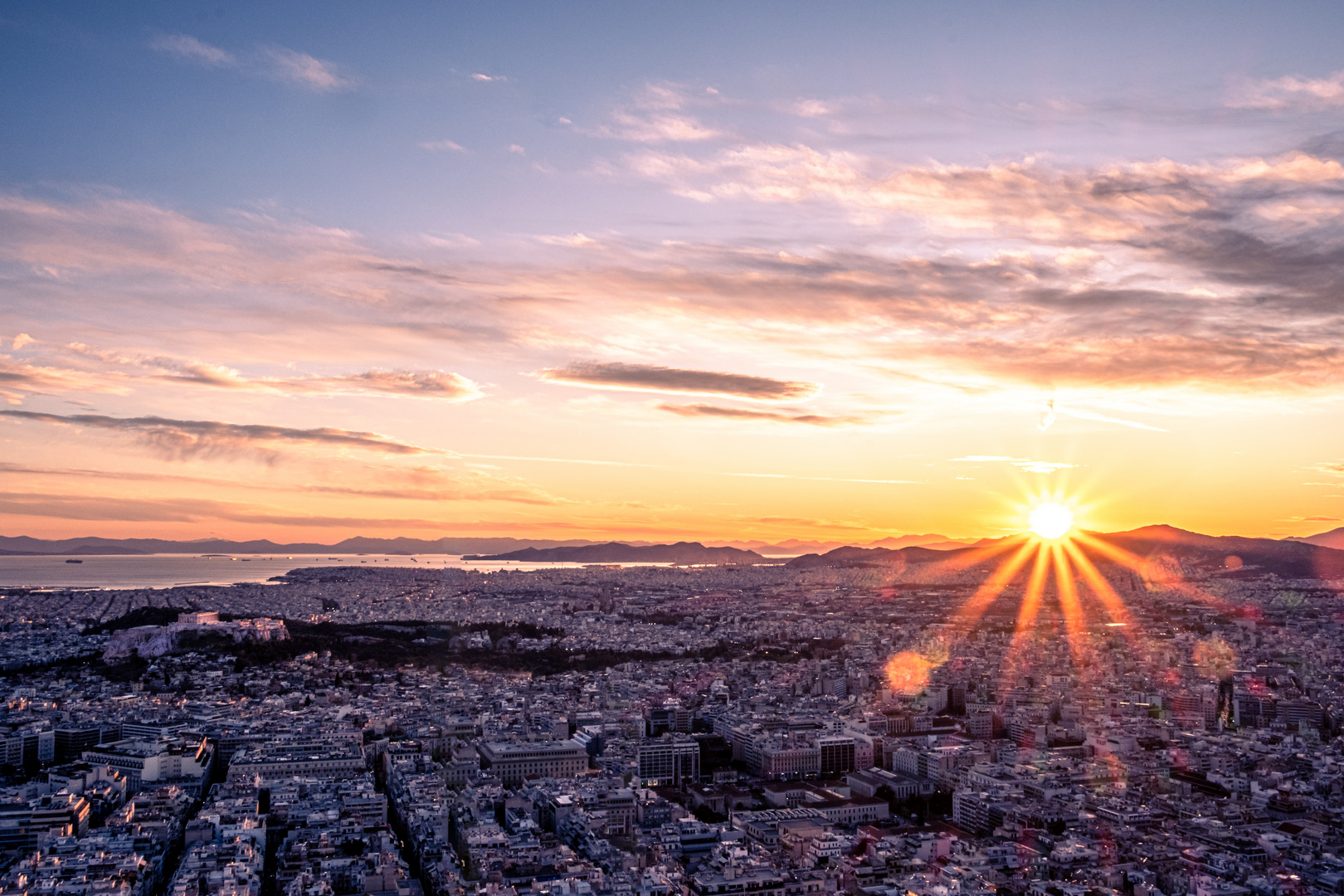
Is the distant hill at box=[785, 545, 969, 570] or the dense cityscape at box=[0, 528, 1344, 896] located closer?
the dense cityscape at box=[0, 528, 1344, 896]

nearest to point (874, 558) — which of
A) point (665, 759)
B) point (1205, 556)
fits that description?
point (1205, 556)

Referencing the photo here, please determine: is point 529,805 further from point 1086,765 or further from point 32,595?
point 32,595

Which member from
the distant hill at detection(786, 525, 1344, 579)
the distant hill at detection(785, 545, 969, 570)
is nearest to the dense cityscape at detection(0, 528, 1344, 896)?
the distant hill at detection(786, 525, 1344, 579)

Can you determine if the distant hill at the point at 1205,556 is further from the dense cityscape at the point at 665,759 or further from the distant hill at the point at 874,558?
the dense cityscape at the point at 665,759

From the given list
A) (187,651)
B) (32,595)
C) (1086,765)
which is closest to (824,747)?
(1086,765)

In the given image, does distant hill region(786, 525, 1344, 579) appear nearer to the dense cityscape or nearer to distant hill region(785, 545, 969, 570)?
distant hill region(785, 545, 969, 570)

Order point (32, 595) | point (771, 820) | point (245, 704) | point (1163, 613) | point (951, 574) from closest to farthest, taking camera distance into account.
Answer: point (771, 820) → point (245, 704) → point (1163, 613) → point (32, 595) → point (951, 574)

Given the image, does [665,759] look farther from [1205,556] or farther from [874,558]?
[874,558]

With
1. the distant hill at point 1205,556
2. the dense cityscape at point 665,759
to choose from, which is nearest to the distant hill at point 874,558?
the distant hill at point 1205,556
